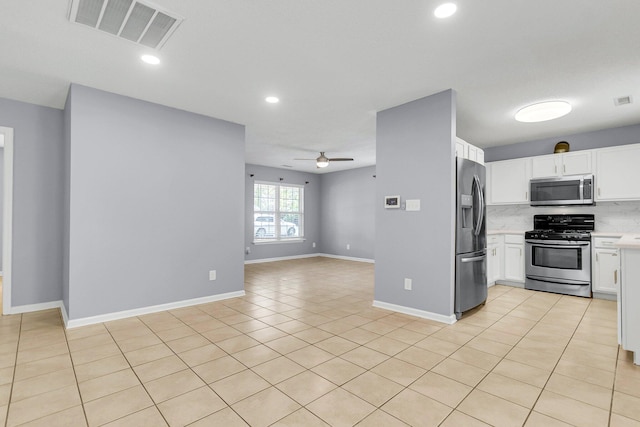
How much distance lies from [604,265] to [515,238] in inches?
45.0

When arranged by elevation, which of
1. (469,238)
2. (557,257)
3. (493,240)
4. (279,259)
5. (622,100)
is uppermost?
(622,100)

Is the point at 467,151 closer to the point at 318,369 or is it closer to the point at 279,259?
the point at 318,369

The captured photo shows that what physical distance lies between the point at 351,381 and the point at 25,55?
3.83 meters

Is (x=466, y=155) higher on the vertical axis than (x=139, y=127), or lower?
lower

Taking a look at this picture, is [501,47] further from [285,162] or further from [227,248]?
[285,162]

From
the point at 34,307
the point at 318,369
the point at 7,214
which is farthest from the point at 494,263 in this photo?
the point at 7,214

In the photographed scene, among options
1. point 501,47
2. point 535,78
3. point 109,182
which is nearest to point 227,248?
point 109,182

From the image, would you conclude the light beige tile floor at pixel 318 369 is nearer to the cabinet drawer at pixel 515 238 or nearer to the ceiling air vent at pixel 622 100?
the cabinet drawer at pixel 515 238

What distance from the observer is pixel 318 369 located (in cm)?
237

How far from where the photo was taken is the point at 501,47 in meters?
2.59

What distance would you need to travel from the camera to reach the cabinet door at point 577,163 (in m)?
4.73

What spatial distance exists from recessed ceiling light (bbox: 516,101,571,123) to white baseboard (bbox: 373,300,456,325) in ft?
8.61

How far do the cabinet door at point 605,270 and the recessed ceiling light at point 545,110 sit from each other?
2.16 meters

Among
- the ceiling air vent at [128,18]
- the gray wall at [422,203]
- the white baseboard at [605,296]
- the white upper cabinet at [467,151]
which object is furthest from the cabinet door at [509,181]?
the ceiling air vent at [128,18]
